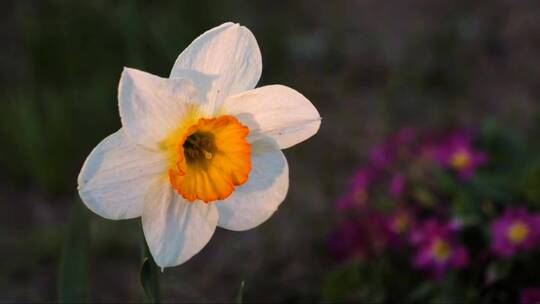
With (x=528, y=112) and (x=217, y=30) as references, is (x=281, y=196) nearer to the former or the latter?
A: (x=217, y=30)

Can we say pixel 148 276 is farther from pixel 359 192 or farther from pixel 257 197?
pixel 359 192

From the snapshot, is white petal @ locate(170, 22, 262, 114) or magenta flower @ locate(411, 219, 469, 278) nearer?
white petal @ locate(170, 22, 262, 114)

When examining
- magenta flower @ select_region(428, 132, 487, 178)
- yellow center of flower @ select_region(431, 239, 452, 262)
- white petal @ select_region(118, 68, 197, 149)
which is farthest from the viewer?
magenta flower @ select_region(428, 132, 487, 178)

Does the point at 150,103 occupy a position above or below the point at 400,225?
above

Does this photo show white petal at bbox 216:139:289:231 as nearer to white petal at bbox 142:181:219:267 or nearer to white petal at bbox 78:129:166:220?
white petal at bbox 142:181:219:267

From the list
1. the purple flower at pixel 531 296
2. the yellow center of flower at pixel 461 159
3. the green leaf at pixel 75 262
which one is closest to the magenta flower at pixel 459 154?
the yellow center of flower at pixel 461 159

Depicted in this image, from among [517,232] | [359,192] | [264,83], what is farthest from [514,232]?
[264,83]

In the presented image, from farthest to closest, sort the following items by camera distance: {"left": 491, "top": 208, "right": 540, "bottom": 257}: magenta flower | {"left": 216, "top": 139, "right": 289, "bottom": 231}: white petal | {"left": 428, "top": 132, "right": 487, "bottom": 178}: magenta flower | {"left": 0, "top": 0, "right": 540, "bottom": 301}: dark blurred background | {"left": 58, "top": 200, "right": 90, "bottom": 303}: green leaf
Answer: {"left": 0, "top": 0, "right": 540, "bottom": 301}: dark blurred background → {"left": 428, "top": 132, "right": 487, "bottom": 178}: magenta flower → {"left": 491, "top": 208, "right": 540, "bottom": 257}: magenta flower → {"left": 58, "top": 200, "right": 90, "bottom": 303}: green leaf → {"left": 216, "top": 139, "right": 289, "bottom": 231}: white petal

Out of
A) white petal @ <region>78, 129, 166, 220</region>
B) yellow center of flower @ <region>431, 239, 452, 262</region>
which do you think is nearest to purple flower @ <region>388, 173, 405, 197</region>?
yellow center of flower @ <region>431, 239, 452, 262</region>
